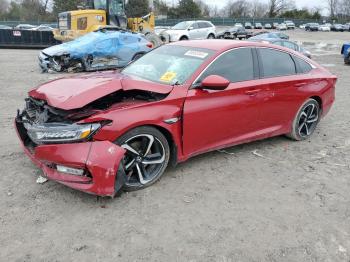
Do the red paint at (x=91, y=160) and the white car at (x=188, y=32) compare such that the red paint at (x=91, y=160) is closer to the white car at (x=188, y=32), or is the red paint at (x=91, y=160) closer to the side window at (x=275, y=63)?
the side window at (x=275, y=63)

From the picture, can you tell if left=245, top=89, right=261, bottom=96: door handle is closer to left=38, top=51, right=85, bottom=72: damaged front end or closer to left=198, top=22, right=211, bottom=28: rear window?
left=38, top=51, right=85, bottom=72: damaged front end

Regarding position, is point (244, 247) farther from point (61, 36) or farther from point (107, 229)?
point (61, 36)

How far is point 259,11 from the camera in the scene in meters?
101

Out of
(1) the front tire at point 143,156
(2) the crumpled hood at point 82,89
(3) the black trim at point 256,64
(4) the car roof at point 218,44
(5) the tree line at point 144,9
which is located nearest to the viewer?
(2) the crumpled hood at point 82,89

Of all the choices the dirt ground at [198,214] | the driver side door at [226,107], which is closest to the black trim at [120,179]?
the dirt ground at [198,214]

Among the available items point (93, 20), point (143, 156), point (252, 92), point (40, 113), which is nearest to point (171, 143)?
point (143, 156)

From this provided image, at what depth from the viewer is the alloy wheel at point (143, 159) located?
3891 millimetres

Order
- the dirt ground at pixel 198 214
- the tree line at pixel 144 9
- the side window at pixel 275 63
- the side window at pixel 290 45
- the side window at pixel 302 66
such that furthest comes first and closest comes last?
the tree line at pixel 144 9 → the side window at pixel 290 45 → the side window at pixel 302 66 → the side window at pixel 275 63 → the dirt ground at pixel 198 214

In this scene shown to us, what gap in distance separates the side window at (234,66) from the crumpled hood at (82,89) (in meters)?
0.69

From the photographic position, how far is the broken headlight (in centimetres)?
353

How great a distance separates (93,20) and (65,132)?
14.7 metres

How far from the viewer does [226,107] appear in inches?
178

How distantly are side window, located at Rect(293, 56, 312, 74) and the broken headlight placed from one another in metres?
3.43

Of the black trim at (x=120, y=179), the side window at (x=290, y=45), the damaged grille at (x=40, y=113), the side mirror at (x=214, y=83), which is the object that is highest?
the side window at (x=290, y=45)
